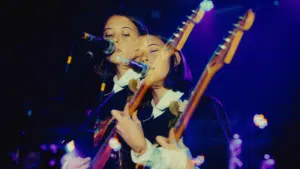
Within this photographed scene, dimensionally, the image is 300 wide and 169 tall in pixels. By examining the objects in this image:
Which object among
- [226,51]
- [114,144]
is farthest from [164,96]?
[226,51]

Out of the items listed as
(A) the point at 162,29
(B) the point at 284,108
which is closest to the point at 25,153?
(A) the point at 162,29

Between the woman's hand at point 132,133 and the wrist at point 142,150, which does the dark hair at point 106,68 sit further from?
the wrist at point 142,150

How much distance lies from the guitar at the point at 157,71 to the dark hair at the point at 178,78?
0.23ft

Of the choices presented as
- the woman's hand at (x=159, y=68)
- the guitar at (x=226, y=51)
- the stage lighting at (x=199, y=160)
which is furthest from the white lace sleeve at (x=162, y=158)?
the woman's hand at (x=159, y=68)

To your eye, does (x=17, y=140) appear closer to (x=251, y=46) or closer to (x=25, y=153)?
(x=25, y=153)

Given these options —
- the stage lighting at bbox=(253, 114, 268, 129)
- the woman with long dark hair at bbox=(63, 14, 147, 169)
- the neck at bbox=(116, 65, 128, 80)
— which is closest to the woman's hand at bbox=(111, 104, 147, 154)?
the woman with long dark hair at bbox=(63, 14, 147, 169)

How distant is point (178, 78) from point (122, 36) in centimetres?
56

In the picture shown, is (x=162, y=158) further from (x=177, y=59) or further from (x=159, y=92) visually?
(x=177, y=59)

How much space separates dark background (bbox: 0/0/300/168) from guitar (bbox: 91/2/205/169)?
1.59 ft

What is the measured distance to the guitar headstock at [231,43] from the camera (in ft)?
5.16

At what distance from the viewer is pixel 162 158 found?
1.61m

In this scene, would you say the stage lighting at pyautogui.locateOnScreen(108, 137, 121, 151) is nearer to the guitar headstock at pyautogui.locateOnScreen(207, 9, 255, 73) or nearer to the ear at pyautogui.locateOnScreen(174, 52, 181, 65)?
the ear at pyautogui.locateOnScreen(174, 52, 181, 65)

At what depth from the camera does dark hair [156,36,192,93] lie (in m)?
1.98

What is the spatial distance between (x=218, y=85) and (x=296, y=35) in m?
0.72
